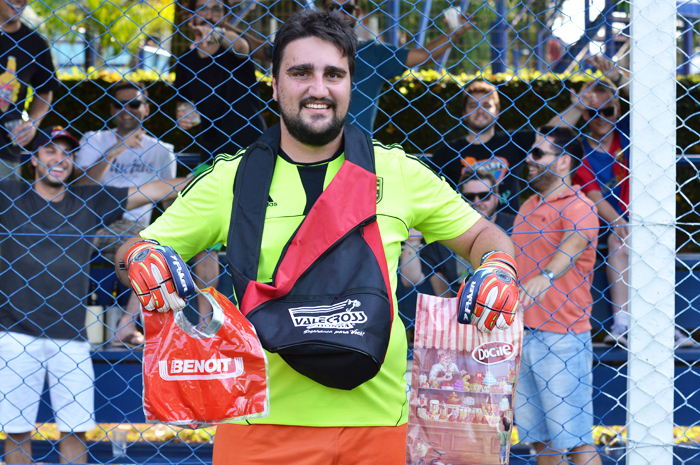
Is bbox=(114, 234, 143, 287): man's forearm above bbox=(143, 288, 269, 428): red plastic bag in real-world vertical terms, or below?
above

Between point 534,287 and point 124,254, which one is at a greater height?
point 124,254

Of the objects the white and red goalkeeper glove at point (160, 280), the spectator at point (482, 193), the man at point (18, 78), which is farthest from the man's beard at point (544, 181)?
the man at point (18, 78)

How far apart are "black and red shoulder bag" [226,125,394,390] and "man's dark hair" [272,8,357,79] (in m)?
0.29

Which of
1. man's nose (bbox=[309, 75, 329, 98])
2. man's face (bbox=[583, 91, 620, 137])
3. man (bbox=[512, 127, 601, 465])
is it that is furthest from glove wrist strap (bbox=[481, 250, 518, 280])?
man's face (bbox=[583, 91, 620, 137])

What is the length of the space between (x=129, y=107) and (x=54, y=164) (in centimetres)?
63

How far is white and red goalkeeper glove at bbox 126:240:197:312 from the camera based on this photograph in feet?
4.67

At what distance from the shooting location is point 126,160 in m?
3.63

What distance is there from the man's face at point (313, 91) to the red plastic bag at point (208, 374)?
1.65ft

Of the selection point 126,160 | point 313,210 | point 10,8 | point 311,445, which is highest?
point 10,8

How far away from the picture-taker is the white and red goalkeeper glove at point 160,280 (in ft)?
4.67

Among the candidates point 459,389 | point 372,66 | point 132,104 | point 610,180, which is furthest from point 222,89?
point 610,180

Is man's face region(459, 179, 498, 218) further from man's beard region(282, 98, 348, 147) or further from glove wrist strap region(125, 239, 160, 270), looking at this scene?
glove wrist strap region(125, 239, 160, 270)

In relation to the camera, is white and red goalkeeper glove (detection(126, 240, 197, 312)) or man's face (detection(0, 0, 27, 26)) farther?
man's face (detection(0, 0, 27, 26))

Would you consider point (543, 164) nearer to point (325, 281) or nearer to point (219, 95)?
point (219, 95)
